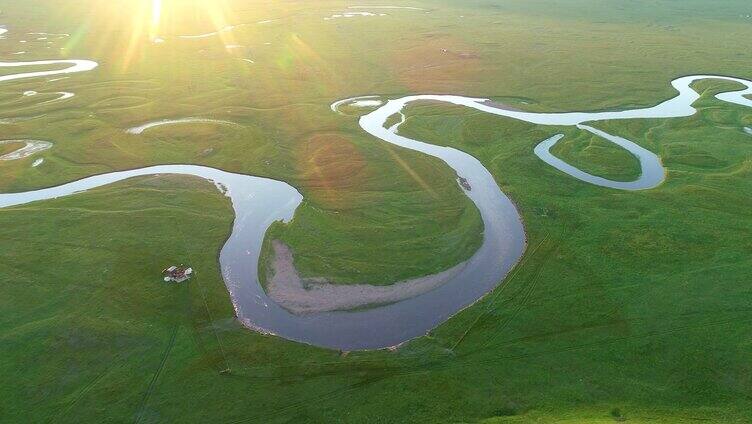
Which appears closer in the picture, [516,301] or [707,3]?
[516,301]

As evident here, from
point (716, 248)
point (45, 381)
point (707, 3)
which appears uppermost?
point (707, 3)

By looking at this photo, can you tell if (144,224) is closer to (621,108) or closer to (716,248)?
(716,248)

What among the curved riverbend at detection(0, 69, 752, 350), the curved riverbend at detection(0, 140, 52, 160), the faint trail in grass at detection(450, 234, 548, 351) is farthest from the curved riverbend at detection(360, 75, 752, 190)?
the curved riverbend at detection(0, 140, 52, 160)

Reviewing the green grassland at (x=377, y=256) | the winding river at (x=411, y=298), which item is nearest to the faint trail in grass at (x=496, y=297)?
the green grassland at (x=377, y=256)

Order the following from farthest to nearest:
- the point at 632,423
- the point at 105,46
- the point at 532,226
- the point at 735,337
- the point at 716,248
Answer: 1. the point at 105,46
2. the point at 532,226
3. the point at 716,248
4. the point at 735,337
5. the point at 632,423

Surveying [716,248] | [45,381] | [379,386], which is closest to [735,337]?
[716,248]

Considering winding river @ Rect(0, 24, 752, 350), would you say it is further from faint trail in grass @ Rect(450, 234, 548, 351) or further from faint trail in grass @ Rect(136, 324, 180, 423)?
faint trail in grass @ Rect(136, 324, 180, 423)
